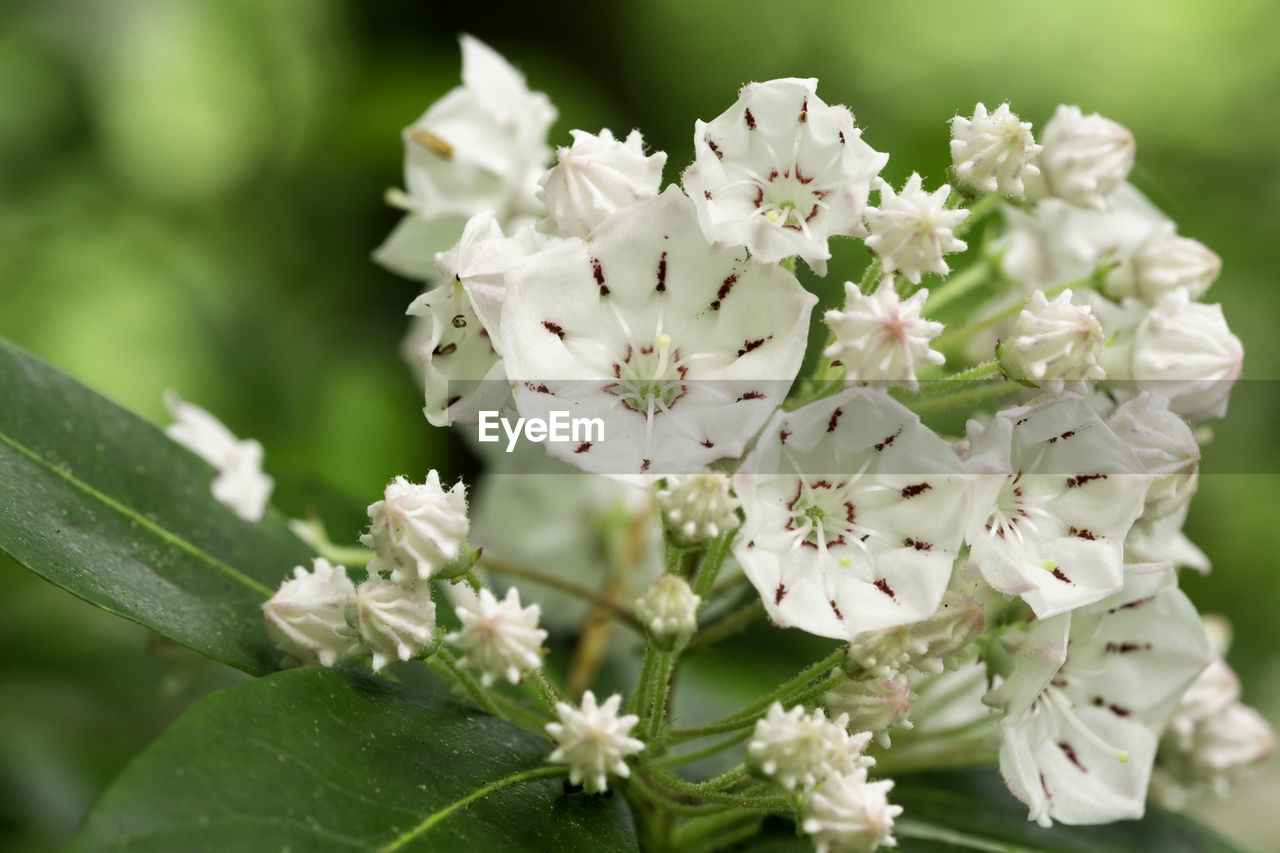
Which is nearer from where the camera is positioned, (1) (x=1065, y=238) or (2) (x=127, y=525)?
→ (2) (x=127, y=525)

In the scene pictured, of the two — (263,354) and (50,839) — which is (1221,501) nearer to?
(263,354)

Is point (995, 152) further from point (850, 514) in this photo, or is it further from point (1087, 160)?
point (850, 514)

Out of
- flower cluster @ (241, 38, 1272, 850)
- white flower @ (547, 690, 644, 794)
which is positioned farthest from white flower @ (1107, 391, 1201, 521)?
white flower @ (547, 690, 644, 794)

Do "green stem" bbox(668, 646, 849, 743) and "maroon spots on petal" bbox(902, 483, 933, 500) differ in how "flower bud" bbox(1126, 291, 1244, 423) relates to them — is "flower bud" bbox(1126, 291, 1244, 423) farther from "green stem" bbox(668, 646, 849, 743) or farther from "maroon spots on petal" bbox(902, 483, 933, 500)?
"green stem" bbox(668, 646, 849, 743)

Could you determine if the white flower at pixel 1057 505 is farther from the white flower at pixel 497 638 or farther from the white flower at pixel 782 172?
the white flower at pixel 497 638

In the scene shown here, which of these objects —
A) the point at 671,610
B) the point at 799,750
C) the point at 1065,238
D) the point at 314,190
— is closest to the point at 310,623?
the point at 671,610

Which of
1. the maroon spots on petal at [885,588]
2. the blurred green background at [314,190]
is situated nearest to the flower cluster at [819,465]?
the maroon spots on petal at [885,588]

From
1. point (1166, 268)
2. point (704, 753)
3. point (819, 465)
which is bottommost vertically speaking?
point (704, 753)
